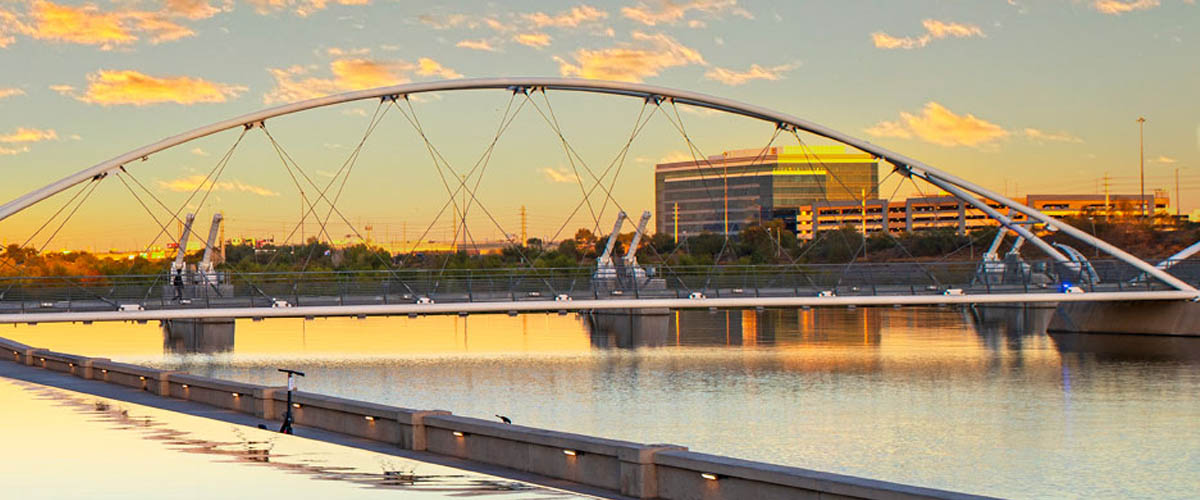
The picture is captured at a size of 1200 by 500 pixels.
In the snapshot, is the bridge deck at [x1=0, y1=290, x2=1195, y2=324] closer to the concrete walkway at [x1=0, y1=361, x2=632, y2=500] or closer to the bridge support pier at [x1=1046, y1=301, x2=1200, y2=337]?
the concrete walkway at [x1=0, y1=361, x2=632, y2=500]

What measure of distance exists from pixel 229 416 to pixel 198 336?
60807 millimetres

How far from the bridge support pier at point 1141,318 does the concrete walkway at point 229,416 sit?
52.9 m

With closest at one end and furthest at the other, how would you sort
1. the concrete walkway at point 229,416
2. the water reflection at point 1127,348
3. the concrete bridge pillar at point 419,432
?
1. the concrete walkway at point 229,416
2. the concrete bridge pillar at point 419,432
3. the water reflection at point 1127,348

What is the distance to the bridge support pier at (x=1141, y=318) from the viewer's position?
Result: 7000cm

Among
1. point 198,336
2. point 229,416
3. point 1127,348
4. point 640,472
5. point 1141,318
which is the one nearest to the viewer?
point 640,472

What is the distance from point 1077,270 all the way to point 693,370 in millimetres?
26934

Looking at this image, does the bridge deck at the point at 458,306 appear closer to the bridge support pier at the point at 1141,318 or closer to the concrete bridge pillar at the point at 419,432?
the bridge support pier at the point at 1141,318

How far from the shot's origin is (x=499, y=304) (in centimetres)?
5519

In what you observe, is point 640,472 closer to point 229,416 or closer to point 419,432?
point 419,432

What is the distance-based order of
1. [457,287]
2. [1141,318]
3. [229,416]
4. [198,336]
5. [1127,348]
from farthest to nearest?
[198,336] < [1141,318] < [1127,348] < [457,287] < [229,416]

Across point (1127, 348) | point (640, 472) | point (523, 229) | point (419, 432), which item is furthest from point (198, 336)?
point (640, 472)

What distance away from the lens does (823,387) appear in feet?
164

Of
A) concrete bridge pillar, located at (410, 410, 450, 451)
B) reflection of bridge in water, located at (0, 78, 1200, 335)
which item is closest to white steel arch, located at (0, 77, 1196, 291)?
reflection of bridge in water, located at (0, 78, 1200, 335)

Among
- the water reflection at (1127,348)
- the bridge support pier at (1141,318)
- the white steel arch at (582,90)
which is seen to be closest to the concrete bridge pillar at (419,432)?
the white steel arch at (582,90)
